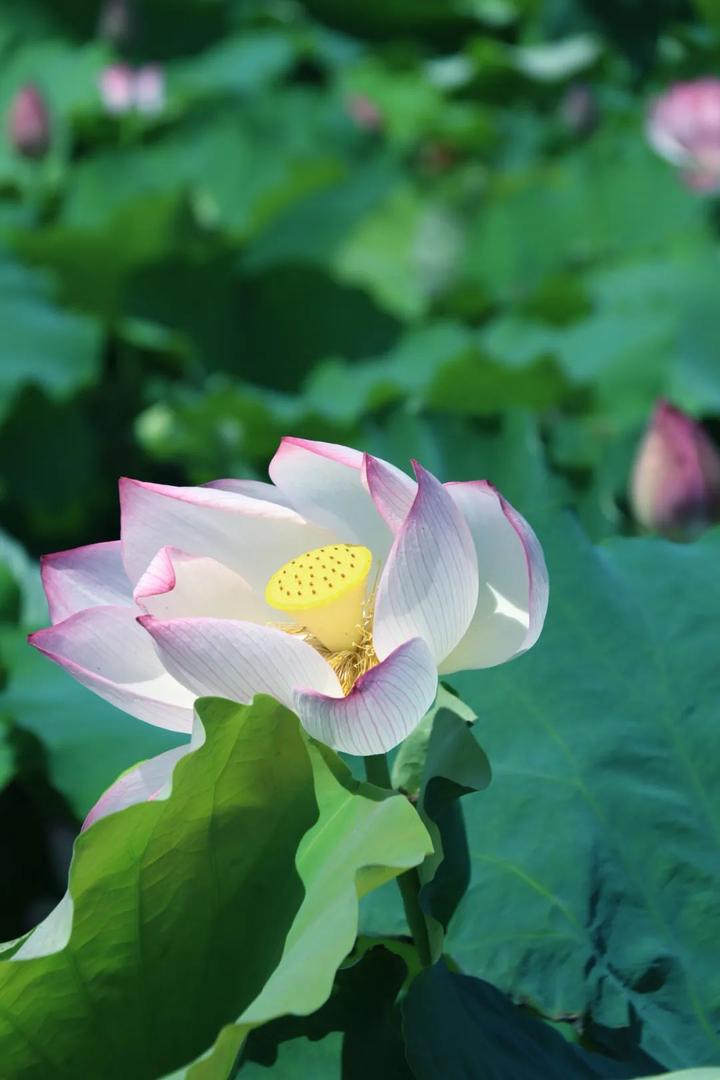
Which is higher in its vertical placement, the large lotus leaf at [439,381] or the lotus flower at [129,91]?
the large lotus leaf at [439,381]

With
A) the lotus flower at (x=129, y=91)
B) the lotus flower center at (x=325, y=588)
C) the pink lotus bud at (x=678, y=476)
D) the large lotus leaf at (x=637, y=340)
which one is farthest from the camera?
the lotus flower at (x=129, y=91)

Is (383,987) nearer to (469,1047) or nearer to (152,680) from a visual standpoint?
(469,1047)

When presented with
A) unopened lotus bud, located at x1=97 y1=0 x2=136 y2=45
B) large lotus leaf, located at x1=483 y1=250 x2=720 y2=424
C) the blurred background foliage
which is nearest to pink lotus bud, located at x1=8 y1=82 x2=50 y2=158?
the blurred background foliage

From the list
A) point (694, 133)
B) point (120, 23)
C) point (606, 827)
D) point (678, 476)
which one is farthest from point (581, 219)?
point (606, 827)

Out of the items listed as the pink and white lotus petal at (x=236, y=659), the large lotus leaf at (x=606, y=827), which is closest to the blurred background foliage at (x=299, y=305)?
the large lotus leaf at (x=606, y=827)

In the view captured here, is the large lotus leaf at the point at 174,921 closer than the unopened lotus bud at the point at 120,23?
Yes

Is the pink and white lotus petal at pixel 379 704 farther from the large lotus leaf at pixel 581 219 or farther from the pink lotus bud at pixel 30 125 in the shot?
the pink lotus bud at pixel 30 125

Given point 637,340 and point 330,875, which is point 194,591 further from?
point 637,340

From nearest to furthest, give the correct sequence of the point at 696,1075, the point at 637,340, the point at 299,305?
the point at 696,1075 → the point at 637,340 → the point at 299,305
